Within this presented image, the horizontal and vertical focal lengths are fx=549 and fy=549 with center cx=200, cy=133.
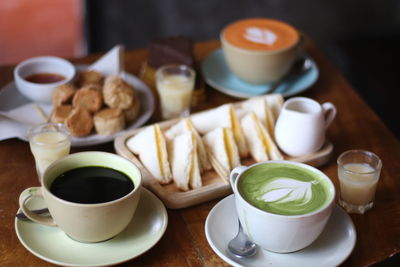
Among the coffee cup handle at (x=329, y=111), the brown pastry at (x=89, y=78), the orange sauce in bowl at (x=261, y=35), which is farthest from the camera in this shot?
the orange sauce in bowl at (x=261, y=35)

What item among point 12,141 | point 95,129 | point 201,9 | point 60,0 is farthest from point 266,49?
point 60,0

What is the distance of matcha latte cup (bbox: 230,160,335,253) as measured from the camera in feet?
3.47

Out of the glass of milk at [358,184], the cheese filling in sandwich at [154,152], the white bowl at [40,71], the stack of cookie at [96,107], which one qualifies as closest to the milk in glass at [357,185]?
the glass of milk at [358,184]

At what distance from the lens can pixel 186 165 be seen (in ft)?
4.42

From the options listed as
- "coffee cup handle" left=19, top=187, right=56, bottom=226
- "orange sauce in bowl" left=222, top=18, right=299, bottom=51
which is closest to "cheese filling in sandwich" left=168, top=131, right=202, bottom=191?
"coffee cup handle" left=19, top=187, right=56, bottom=226

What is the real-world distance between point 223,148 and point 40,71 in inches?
28.7

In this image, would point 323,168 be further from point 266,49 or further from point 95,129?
point 95,129

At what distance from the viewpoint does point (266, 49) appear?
1.82 meters

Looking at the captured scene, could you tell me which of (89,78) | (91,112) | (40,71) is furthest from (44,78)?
(91,112)

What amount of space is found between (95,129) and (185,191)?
389 mm

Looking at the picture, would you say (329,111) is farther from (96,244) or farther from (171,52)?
(96,244)

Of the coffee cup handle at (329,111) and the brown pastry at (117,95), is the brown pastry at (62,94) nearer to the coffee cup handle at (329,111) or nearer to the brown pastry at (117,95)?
the brown pastry at (117,95)

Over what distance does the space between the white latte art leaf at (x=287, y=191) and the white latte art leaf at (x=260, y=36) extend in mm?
823

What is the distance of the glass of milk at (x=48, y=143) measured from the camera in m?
1.35
